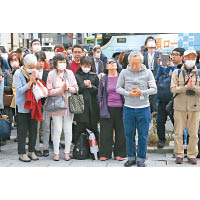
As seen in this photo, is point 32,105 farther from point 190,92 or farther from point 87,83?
point 190,92

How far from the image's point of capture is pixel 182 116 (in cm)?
590

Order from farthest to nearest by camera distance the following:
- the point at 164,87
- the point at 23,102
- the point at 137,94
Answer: the point at 164,87, the point at 23,102, the point at 137,94

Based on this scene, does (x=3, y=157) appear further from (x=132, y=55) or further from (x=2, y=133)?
(x=132, y=55)

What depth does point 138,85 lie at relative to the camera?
5.51m

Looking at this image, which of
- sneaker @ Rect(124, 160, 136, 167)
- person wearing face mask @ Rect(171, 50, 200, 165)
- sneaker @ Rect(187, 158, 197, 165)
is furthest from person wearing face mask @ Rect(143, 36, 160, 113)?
sneaker @ Rect(124, 160, 136, 167)

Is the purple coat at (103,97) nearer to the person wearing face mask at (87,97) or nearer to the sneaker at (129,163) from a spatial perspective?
the person wearing face mask at (87,97)

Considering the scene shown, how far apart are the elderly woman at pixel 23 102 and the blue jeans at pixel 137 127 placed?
5.25ft

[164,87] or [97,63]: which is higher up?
[97,63]

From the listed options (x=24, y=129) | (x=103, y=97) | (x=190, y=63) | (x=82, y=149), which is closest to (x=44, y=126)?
(x=24, y=129)

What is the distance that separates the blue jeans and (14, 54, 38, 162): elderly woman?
1601mm

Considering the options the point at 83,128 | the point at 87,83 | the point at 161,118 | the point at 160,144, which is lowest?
the point at 160,144

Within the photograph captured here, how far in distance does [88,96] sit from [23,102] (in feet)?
3.77

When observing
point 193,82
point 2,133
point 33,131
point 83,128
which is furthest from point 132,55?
point 2,133

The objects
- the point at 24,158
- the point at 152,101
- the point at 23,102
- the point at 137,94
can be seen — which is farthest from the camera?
the point at 152,101
